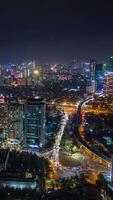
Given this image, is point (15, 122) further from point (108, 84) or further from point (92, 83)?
point (92, 83)

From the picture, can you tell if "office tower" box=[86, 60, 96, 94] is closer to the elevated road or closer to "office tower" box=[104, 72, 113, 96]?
"office tower" box=[104, 72, 113, 96]

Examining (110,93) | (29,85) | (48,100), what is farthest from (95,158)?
(29,85)

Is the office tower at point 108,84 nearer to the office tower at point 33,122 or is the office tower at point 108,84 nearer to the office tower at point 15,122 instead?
the office tower at point 15,122

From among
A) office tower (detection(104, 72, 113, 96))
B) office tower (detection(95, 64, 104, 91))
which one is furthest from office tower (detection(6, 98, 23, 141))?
office tower (detection(95, 64, 104, 91))

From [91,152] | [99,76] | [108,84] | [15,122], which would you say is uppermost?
[99,76]

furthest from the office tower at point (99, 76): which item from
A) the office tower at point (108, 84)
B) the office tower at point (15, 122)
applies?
the office tower at point (15, 122)

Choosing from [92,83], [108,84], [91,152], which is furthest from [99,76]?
[91,152]

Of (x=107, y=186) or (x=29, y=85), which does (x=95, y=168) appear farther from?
(x=29, y=85)

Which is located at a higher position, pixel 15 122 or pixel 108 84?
pixel 108 84
